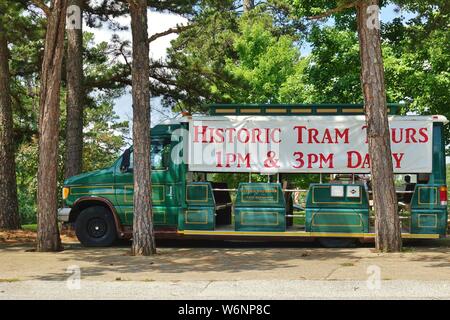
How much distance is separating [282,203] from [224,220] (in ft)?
7.07

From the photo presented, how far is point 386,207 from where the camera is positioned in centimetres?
1384

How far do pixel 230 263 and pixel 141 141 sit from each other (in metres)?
3.12

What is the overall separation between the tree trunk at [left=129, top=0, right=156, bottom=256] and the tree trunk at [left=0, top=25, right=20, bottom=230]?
26.3ft

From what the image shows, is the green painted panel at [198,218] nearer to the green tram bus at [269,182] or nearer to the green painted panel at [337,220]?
the green tram bus at [269,182]

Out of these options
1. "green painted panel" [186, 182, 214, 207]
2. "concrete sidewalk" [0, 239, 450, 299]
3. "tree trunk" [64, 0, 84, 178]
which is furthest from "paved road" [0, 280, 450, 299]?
"tree trunk" [64, 0, 84, 178]

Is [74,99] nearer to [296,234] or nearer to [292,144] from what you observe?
[292,144]

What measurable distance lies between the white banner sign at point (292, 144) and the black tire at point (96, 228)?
2311mm

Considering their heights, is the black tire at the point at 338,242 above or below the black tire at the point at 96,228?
below

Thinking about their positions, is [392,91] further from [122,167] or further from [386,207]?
[122,167]

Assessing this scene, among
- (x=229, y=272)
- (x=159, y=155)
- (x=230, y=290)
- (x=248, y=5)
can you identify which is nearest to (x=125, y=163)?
(x=159, y=155)

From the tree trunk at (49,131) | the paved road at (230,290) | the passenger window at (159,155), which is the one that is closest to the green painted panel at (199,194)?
the passenger window at (159,155)

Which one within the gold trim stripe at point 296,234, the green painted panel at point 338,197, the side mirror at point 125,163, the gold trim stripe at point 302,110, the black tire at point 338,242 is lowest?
the black tire at point 338,242

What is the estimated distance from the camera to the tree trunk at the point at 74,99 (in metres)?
19.0

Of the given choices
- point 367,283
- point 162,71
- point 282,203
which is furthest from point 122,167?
point 367,283
